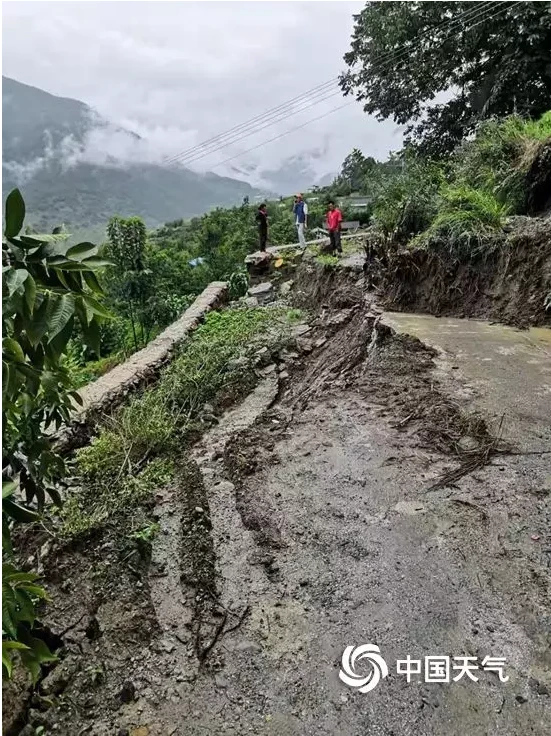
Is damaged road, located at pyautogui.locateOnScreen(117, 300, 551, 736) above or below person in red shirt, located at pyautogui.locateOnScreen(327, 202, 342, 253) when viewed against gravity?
below

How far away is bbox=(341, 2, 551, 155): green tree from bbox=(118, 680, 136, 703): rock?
11821mm

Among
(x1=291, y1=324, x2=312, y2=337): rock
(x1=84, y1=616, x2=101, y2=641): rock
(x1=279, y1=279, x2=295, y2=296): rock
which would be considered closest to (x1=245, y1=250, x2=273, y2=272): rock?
(x1=279, y1=279, x2=295, y2=296): rock

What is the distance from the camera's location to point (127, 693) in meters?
2.25

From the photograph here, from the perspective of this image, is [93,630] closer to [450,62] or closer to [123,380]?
[123,380]

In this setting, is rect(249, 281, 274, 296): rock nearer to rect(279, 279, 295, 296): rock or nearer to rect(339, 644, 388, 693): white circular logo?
rect(279, 279, 295, 296): rock

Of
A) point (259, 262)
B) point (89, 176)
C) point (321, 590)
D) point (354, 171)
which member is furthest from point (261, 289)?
point (89, 176)

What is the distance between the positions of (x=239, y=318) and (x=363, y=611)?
20.3ft

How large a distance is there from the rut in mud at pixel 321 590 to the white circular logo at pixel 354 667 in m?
0.03

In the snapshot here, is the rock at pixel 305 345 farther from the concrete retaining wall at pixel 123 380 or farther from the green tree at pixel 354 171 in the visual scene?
the green tree at pixel 354 171

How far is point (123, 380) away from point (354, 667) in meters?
4.49

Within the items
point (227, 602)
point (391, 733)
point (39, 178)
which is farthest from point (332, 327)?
point (39, 178)

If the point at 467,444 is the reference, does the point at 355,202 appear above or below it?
above

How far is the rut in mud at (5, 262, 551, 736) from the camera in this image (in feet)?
6.77

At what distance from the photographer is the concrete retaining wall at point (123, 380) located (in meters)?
4.79
